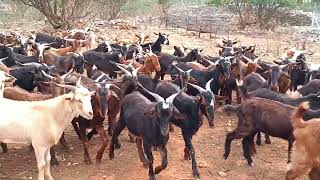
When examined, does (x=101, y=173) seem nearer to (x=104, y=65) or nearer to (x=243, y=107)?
(x=243, y=107)

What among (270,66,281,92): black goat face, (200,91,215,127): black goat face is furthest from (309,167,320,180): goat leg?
(270,66,281,92): black goat face

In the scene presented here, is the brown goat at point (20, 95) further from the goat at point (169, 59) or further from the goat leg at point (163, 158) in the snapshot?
the goat at point (169, 59)

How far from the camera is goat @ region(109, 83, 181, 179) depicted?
20.6 feet

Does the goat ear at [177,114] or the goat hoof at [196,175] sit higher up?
the goat ear at [177,114]

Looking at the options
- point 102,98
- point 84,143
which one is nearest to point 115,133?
point 84,143

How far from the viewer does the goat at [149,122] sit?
629 cm

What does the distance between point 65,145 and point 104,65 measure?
453cm

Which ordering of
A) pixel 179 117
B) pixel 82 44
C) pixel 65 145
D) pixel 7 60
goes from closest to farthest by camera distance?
pixel 179 117, pixel 65 145, pixel 7 60, pixel 82 44

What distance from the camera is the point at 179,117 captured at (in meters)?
6.73

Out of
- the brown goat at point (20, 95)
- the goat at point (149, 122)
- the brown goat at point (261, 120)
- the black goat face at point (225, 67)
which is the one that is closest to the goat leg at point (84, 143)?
the goat at point (149, 122)

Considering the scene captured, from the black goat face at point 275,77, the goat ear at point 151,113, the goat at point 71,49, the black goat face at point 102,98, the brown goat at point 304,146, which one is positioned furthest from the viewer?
the goat at point 71,49

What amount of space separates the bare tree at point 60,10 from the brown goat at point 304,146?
20.4 meters

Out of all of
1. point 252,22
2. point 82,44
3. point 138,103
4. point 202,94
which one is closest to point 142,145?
point 138,103

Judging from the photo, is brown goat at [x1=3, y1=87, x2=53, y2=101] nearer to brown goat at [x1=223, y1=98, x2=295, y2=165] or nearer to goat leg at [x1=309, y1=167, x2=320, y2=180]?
brown goat at [x1=223, y1=98, x2=295, y2=165]
